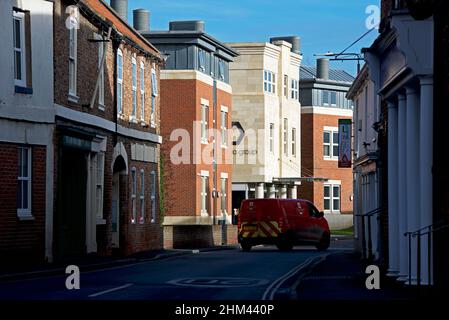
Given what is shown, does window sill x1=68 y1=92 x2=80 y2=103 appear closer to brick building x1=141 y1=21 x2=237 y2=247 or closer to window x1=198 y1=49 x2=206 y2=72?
brick building x1=141 y1=21 x2=237 y2=247

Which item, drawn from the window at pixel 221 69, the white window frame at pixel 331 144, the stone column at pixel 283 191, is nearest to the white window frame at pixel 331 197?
the white window frame at pixel 331 144

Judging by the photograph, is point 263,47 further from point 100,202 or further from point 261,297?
point 261,297

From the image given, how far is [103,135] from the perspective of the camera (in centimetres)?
3925

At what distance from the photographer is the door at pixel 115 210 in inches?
1684

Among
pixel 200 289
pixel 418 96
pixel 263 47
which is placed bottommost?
pixel 200 289

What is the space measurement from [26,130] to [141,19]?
34032 mm

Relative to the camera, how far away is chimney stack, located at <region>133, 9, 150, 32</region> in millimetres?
64625

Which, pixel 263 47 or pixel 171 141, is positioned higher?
pixel 263 47

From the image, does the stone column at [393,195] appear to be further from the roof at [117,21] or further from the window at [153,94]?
the window at [153,94]

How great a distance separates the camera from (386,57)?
24.3m

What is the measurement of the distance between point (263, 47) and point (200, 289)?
174 feet

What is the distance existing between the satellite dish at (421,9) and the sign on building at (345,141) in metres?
34.6

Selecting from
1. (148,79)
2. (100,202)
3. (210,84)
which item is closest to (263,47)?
(210,84)

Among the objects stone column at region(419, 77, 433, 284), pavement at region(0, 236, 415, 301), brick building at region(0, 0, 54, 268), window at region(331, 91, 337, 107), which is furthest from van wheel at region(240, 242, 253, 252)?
window at region(331, 91, 337, 107)
